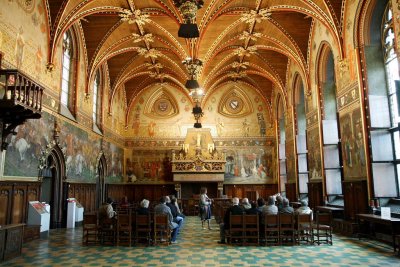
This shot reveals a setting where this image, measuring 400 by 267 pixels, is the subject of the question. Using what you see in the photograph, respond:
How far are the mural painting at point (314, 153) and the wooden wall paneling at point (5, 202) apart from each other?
12.4 metres

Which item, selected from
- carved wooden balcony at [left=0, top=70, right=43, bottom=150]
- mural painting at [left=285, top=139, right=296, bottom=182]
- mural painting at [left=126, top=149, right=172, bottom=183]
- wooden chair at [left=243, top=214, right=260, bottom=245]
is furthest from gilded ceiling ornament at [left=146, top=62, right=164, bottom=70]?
wooden chair at [left=243, top=214, right=260, bottom=245]

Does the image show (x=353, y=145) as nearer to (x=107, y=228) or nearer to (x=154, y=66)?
(x=107, y=228)

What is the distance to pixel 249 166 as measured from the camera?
25.1 m

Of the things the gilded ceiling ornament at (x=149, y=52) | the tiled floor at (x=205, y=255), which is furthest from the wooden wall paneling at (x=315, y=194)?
the gilded ceiling ornament at (x=149, y=52)

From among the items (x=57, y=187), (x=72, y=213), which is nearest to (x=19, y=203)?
(x=57, y=187)

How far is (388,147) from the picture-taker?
1117 cm

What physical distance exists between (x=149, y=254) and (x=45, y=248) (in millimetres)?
3218

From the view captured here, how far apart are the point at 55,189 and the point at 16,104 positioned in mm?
6210

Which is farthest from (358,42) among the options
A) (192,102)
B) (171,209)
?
(192,102)

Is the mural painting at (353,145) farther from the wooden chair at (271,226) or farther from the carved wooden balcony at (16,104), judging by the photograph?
the carved wooden balcony at (16,104)

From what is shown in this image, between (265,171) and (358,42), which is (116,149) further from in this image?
(358,42)

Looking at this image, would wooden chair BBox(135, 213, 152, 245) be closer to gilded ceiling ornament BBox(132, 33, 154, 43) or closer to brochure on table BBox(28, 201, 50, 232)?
brochure on table BBox(28, 201, 50, 232)

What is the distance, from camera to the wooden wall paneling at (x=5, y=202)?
33.1ft

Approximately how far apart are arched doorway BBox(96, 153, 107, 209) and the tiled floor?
8.86 m
